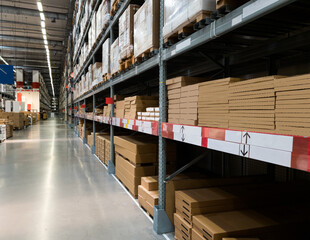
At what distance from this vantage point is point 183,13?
213 cm

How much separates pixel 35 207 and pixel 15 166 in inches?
123

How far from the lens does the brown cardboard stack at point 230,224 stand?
1792 millimetres

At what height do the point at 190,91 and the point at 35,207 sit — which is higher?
the point at 190,91

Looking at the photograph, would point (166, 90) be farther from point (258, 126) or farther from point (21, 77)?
point (21, 77)

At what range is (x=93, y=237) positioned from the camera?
264 cm

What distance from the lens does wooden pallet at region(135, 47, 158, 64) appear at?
Result: 292cm

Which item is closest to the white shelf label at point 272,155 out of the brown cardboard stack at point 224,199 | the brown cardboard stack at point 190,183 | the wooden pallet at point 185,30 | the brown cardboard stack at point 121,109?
the brown cardboard stack at point 224,199

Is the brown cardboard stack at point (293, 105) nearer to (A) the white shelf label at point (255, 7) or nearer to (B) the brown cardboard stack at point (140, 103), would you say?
(A) the white shelf label at point (255, 7)

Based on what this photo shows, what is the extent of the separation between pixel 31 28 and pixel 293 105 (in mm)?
21103

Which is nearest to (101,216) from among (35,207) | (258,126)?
(35,207)

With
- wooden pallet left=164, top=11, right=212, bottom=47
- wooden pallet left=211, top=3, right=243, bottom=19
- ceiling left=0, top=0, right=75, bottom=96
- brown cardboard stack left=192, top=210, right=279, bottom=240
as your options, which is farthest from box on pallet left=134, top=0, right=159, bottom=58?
ceiling left=0, top=0, right=75, bottom=96

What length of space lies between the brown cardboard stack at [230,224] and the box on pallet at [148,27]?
197cm

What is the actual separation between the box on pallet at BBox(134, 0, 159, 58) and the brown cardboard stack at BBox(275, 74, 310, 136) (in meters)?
1.84

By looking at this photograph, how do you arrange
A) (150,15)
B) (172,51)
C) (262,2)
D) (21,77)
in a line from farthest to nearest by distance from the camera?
(21,77), (150,15), (172,51), (262,2)
